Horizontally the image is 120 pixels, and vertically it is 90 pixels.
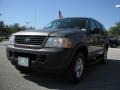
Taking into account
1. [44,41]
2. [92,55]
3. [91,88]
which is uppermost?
[44,41]

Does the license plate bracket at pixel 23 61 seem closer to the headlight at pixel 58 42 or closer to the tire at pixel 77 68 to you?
the headlight at pixel 58 42

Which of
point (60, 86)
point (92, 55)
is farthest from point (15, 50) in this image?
point (92, 55)

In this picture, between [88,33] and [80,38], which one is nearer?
[80,38]

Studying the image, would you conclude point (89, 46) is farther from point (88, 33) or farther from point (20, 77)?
point (20, 77)

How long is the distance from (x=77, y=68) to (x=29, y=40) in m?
1.38

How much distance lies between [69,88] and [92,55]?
1.93m

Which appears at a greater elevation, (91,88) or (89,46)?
(89,46)

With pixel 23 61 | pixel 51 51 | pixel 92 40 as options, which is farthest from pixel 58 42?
pixel 92 40

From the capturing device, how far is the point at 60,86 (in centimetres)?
509

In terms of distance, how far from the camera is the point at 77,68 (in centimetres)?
542

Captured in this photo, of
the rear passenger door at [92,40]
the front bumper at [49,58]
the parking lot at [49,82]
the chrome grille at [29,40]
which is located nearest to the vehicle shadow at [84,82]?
the parking lot at [49,82]

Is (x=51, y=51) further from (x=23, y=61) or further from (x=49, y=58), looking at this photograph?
(x=23, y=61)

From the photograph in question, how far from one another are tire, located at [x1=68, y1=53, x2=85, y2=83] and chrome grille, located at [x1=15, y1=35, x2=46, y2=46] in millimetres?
916

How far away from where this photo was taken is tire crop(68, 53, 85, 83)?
5.12 m
